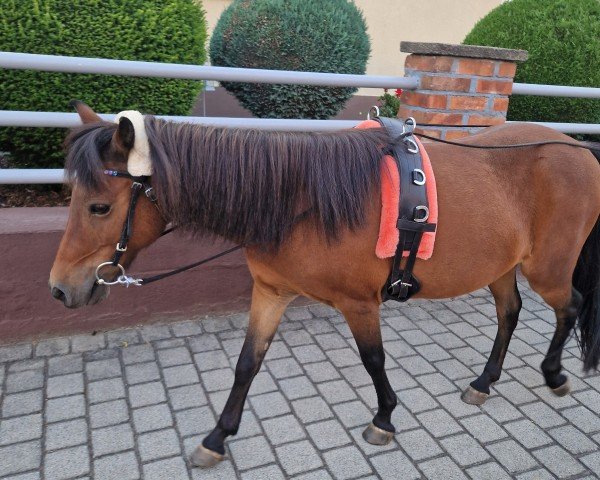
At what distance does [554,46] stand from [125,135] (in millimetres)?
4462

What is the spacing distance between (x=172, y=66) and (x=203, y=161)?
1553 millimetres

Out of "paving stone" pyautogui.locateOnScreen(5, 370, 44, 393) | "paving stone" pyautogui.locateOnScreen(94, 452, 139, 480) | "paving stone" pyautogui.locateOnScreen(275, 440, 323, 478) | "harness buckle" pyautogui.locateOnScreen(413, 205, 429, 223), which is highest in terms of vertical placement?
"harness buckle" pyautogui.locateOnScreen(413, 205, 429, 223)

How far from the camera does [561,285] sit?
109 inches

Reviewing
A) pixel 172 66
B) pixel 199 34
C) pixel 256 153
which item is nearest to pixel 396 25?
pixel 199 34

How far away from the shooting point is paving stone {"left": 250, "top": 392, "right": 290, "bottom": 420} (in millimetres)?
2715

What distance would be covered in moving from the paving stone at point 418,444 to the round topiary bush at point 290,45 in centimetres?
305

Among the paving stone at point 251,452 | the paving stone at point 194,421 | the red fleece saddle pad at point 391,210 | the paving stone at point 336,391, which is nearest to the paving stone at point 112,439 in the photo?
the paving stone at point 194,421

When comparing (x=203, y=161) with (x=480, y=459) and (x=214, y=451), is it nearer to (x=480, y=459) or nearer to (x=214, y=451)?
(x=214, y=451)

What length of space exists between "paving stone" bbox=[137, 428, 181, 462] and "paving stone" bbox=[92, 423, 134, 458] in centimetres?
6

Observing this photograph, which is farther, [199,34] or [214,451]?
[199,34]

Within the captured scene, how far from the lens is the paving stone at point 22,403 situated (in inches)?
102

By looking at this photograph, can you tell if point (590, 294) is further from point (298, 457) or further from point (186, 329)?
point (186, 329)

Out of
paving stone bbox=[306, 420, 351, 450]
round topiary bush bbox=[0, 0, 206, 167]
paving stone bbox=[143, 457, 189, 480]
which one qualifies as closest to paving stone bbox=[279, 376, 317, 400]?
paving stone bbox=[306, 420, 351, 450]

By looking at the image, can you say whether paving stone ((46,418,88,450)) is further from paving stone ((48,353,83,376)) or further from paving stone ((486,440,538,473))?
paving stone ((486,440,538,473))
